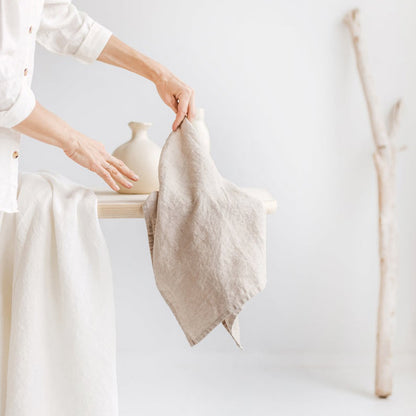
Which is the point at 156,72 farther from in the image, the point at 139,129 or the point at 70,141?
the point at 70,141

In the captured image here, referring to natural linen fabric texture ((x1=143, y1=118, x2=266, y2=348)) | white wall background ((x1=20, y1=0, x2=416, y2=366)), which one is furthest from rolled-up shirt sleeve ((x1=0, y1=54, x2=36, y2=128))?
white wall background ((x1=20, y1=0, x2=416, y2=366))

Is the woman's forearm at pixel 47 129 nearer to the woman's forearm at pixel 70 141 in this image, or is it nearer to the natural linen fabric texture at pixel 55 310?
the woman's forearm at pixel 70 141

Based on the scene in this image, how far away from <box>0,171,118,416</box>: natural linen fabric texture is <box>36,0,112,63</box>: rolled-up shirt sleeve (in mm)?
372

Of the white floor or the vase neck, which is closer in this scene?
the vase neck

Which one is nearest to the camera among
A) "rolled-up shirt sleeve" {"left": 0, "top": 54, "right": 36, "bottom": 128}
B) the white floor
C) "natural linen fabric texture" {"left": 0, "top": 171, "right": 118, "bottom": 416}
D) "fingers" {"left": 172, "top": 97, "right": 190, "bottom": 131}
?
"rolled-up shirt sleeve" {"left": 0, "top": 54, "right": 36, "bottom": 128}

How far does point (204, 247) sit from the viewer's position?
3.55 feet

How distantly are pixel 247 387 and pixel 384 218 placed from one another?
68cm

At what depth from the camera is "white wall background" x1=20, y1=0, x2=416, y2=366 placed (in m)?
1.78

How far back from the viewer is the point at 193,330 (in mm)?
1089

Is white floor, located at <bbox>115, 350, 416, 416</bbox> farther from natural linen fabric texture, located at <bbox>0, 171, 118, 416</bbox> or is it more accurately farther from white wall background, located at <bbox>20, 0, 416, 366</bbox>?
natural linen fabric texture, located at <bbox>0, 171, 118, 416</bbox>

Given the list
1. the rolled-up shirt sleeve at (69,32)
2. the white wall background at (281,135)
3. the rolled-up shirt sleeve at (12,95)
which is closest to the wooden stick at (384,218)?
the white wall background at (281,135)

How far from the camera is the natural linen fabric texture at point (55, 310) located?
110cm

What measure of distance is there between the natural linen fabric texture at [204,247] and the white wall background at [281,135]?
701mm

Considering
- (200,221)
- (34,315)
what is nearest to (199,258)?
(200,221)
